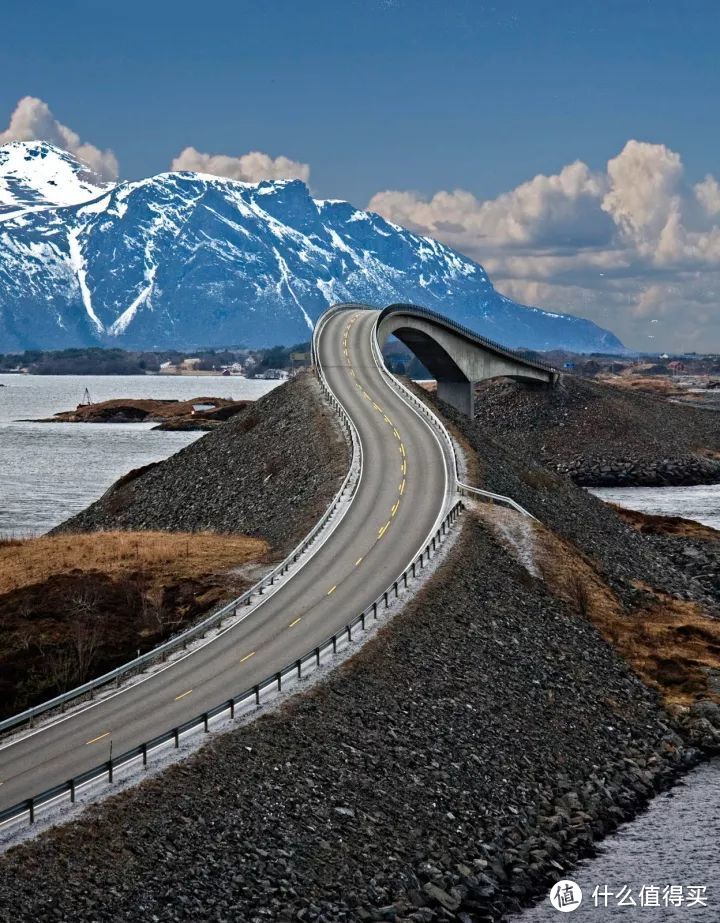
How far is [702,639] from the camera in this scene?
2226 inches

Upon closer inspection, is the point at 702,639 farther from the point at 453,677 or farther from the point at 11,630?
the point at 11,630

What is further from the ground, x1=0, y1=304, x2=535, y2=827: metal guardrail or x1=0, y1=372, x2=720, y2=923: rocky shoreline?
x1=0, y1=304, x2=535, y2=827: metal guardrail

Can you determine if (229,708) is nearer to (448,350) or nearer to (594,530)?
(594,530)

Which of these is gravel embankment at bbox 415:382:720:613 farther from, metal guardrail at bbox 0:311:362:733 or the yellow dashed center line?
the yellow dashed center line

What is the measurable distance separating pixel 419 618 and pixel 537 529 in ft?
58.7

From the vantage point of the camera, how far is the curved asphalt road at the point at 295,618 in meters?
34.0

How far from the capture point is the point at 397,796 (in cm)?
3412

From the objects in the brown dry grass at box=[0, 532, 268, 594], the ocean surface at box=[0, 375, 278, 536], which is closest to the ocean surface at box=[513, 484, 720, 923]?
the brown dry grass at box=[0, 532, 268, 594]

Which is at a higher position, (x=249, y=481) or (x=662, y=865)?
(x=249, y=481)

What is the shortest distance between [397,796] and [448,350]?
328 ft

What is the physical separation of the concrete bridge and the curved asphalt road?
34.7 m

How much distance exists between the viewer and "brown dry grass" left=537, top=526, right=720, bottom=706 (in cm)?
5056

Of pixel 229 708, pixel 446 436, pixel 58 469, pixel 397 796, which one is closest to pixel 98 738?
pixel 229 708

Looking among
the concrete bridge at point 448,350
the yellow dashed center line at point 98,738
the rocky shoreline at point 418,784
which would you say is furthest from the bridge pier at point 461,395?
the yellow dashed center line at point 98,738
